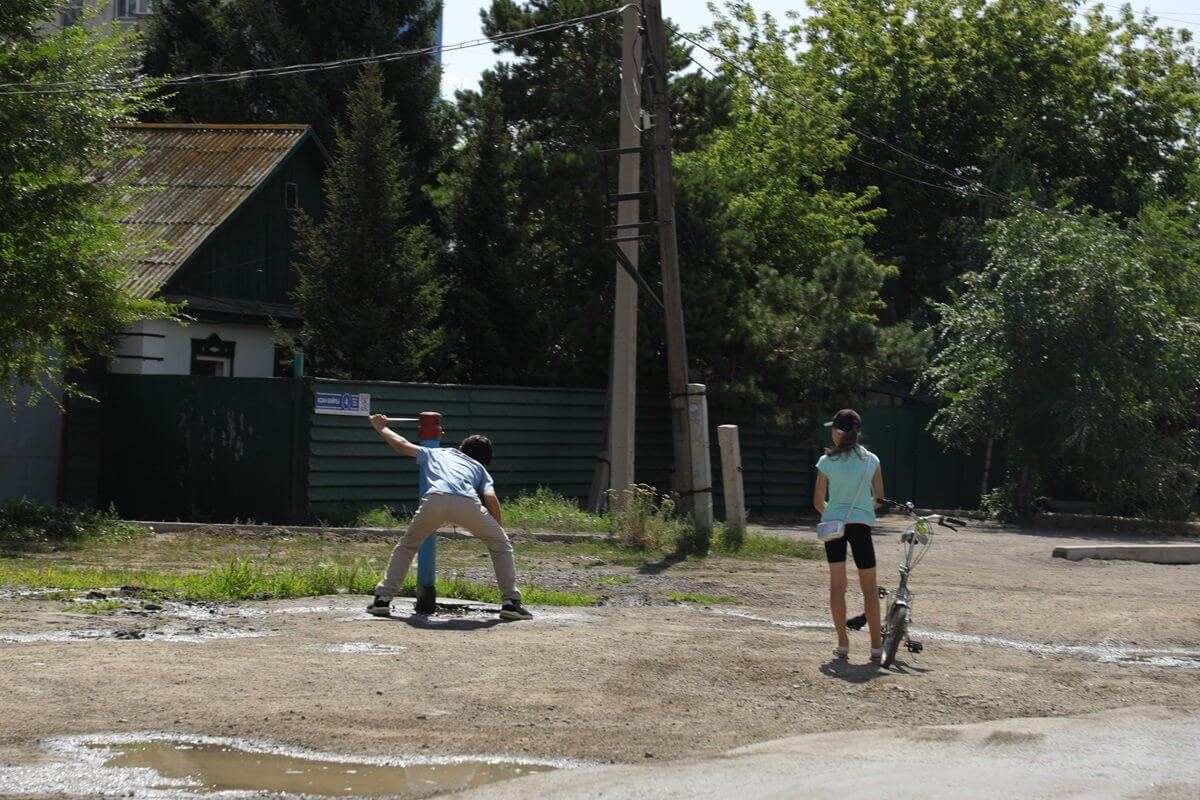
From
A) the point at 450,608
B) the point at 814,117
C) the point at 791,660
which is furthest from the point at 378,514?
the point at 814,117

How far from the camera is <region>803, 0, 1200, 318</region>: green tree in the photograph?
3962 centimetres

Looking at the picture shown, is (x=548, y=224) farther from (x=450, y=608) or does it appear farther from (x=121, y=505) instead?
(x=450, y=608)

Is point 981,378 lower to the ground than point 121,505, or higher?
higher

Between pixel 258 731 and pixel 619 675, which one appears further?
pixel 619 675

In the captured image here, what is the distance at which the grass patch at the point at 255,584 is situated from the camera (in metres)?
11.0

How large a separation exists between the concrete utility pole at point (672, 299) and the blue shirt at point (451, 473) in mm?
6991

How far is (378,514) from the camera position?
1888cm

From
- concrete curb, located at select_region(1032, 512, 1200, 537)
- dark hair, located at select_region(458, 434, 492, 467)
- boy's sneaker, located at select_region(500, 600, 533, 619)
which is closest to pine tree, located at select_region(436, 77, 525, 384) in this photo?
concrete curb, located at select_region(1032, 512, 1200, 537)

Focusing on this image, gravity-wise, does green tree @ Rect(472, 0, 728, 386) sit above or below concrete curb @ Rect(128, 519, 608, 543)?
above

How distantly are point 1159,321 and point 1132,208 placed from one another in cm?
1652

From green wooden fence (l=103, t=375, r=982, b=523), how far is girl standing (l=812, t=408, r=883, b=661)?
1036 cm

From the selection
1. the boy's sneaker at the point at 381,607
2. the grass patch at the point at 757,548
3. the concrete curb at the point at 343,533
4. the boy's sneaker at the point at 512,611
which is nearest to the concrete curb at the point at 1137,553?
the grass patch at the point at 757,548

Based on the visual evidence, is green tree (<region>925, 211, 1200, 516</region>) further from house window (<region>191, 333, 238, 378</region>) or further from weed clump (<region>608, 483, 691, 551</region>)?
house window (<region>191, 333, 238, 378</region>)

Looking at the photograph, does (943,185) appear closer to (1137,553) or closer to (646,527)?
(1137,553)
